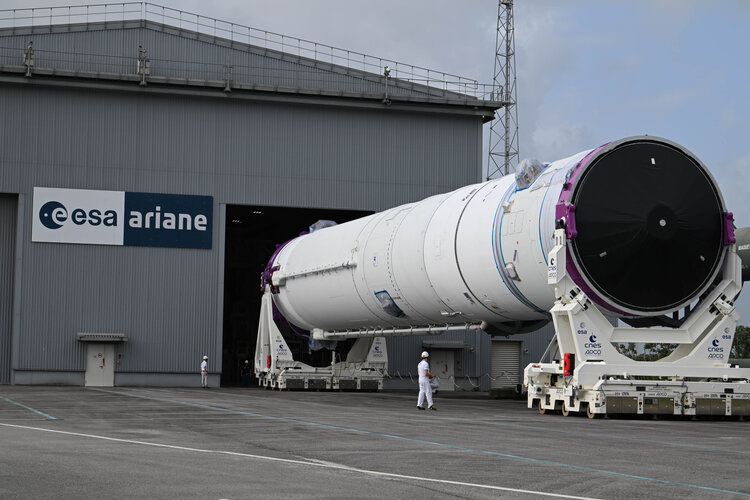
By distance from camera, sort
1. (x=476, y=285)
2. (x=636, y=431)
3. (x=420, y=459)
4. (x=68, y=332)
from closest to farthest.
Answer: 1. (x=420, y=459)
2. (x=636, y=431)
3. (x=476, y=285)
4. (x=68, y=332)

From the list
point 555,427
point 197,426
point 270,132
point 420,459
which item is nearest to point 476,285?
point 555,427

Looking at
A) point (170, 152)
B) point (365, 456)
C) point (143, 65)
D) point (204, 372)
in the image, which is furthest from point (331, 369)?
point (365, 456)

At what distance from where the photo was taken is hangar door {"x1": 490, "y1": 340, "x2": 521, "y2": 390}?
33.4 m

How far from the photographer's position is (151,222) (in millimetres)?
34344

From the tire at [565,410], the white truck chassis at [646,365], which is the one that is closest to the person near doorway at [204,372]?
the white truck chassis at [646,365]

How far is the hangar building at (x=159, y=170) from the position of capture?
110 ft

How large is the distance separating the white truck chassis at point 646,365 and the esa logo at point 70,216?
21.3m

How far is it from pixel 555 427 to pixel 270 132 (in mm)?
23614

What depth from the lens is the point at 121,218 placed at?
112 feet

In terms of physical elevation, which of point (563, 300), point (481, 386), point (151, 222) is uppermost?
point (151, 222)

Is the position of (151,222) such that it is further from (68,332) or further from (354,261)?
(354,261)

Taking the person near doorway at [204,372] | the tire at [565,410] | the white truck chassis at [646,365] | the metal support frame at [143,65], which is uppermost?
the metal support frame at [143,65]

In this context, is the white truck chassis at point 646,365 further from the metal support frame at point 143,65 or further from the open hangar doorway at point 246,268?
the open hangar doorway at point 246,268

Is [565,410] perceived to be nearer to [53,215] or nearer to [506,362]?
[506,362]
